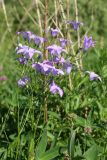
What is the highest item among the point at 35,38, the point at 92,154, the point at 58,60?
the point at 35,38

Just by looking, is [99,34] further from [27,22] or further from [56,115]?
[56,115]

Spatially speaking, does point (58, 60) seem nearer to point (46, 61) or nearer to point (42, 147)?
point (46, 61)

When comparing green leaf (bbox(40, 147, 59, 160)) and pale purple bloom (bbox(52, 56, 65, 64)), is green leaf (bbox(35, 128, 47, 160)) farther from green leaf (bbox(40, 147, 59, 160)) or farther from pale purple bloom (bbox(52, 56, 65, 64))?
pale purple bloom (bbox(52, 56, 65, 64))

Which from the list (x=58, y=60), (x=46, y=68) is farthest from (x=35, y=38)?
(x=46, y=68)

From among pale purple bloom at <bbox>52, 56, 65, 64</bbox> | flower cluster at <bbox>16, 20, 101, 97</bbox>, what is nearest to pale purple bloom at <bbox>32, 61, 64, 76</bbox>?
flower cluster at <bbox>16, 20, 101, 97</bbox>

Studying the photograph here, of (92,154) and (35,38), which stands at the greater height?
(35,38)

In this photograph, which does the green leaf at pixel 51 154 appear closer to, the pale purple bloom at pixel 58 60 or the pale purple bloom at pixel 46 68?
Answer: the pale purple bloom at pixel 46 68

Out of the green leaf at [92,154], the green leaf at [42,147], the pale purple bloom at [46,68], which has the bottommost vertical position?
the green leaf at [92,154]

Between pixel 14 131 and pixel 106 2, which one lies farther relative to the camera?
pixel 106 2

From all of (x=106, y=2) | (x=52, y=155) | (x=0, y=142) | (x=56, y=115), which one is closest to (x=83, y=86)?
(x=56, y=115)

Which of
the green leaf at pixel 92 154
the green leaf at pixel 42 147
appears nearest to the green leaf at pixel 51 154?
the green leaf at pixel 42 147

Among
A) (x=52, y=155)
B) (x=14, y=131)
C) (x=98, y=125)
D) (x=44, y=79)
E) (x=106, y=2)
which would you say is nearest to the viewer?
(x=52, y=155)
